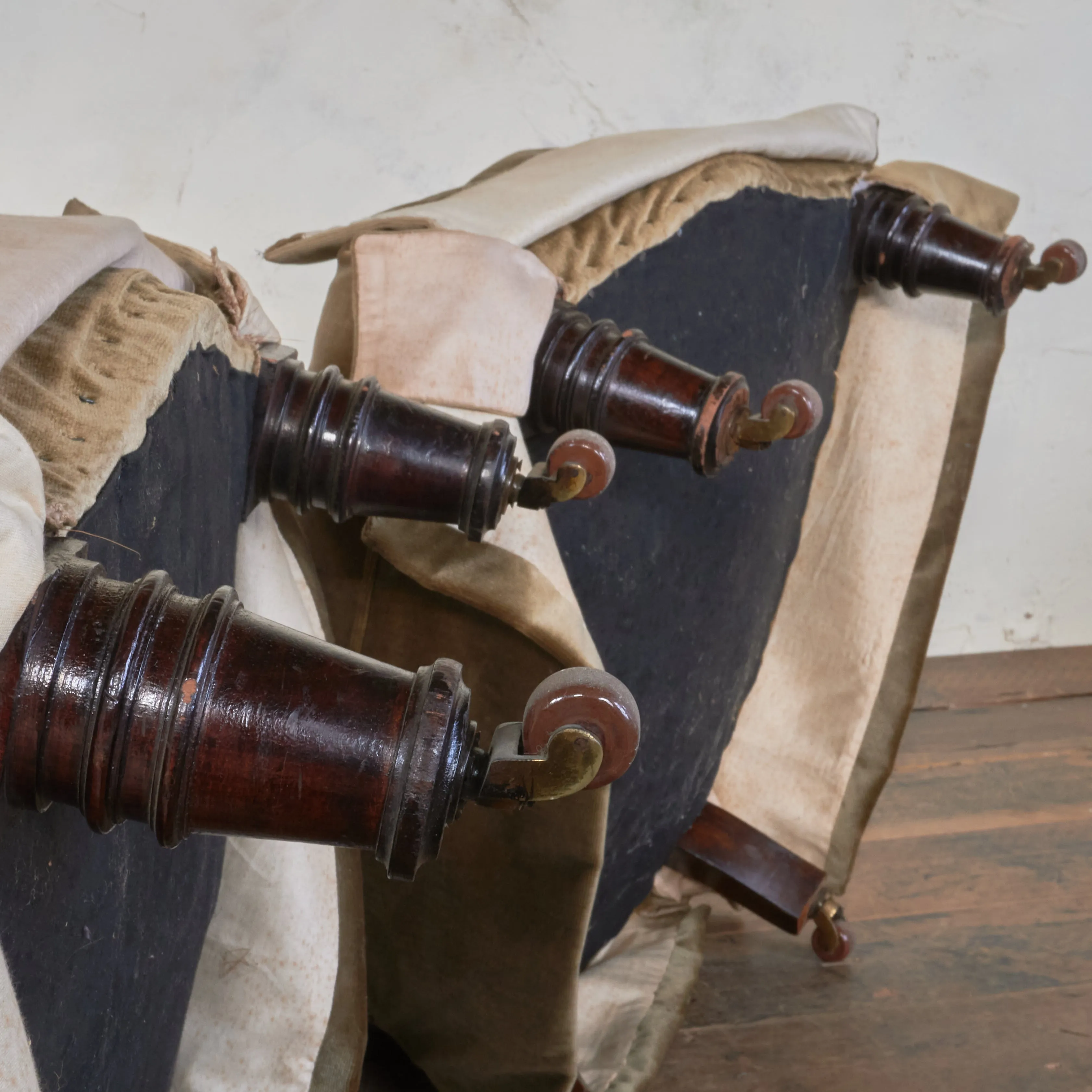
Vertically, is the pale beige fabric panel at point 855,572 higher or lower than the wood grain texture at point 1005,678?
higher

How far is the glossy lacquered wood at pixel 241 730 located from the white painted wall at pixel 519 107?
1013 millimetres

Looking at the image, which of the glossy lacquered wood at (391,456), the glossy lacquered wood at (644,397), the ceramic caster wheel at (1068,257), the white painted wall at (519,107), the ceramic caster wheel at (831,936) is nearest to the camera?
the glossy lacquered wood at (391,456)

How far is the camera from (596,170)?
2.43 ft

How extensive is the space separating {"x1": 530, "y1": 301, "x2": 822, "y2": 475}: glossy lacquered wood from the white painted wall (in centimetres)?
76

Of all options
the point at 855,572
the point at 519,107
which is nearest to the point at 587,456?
the point at 855,572

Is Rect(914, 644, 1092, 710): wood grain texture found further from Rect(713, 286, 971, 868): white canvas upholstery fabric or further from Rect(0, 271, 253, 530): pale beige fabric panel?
Rect(0, 271, 253, 530): pale beige fabric panel

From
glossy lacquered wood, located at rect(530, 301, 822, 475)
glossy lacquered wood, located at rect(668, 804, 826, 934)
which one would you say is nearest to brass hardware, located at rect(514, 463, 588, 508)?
glossy lacquered wood, located at rect(530, 301, 822, 475)

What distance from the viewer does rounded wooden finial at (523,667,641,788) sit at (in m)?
0.33

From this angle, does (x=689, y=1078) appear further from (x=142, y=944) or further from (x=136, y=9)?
(x=136, y=9)

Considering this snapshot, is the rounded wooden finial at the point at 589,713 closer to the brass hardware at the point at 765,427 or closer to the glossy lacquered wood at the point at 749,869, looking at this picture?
the brass hardware at the point at 765,427

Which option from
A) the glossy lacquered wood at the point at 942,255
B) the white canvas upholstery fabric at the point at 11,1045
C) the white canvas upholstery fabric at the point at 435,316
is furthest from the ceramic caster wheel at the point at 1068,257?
the white canvas upholstery fabric at the point at 11,1045

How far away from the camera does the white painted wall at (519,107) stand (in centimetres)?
119

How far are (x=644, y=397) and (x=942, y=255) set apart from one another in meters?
0.44

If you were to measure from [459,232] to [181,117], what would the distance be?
751 mm
